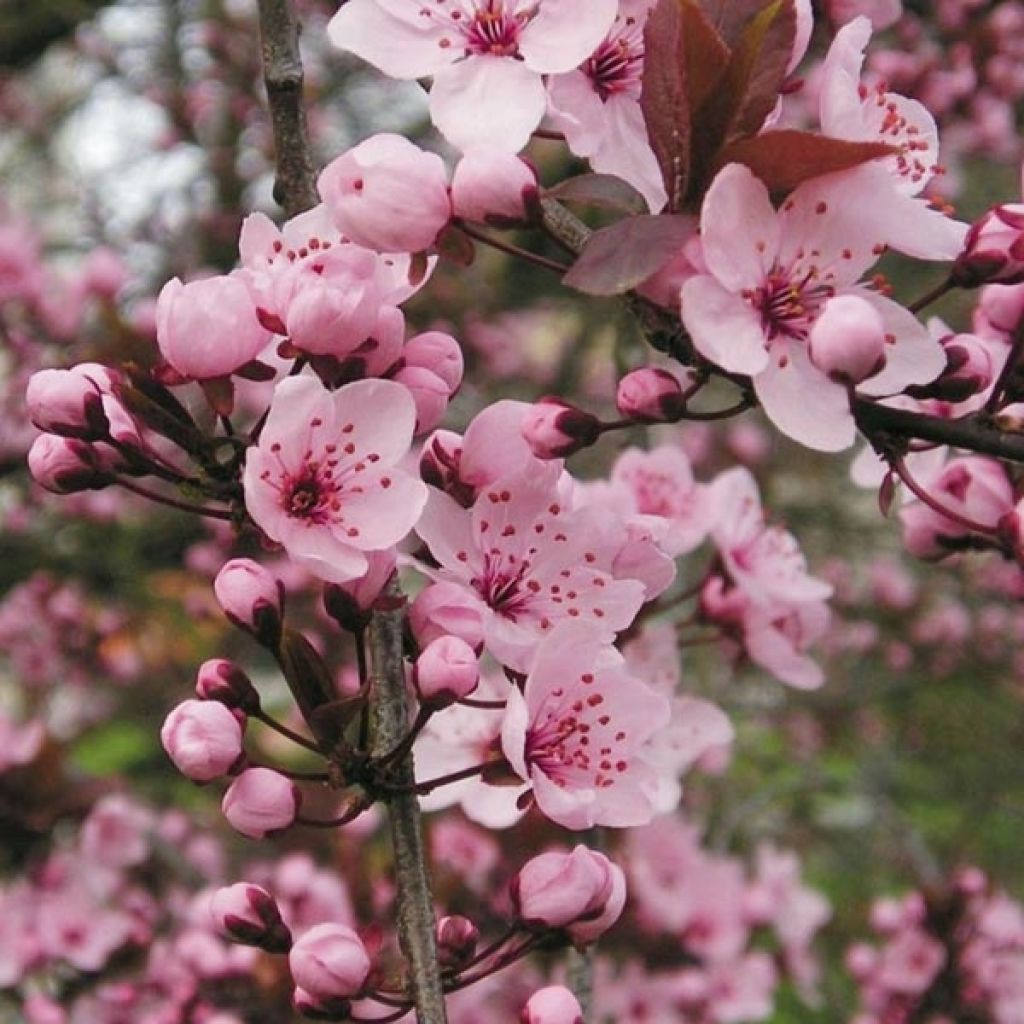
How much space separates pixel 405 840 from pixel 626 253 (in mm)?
505

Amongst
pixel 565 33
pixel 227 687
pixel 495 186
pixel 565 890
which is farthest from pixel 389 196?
pixel 565 890

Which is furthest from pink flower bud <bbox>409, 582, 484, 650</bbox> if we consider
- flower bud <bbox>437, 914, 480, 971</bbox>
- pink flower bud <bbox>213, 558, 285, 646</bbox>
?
flower bud <bbox>437, 914, 480, 971</bbox>

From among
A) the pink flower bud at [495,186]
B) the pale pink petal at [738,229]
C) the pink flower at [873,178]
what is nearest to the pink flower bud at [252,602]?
the pink flower bud at [495,186]

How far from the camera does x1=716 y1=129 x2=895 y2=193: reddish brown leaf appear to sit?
109 cm

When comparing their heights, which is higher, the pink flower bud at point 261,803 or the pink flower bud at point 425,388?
the pink flower bud at point 425,388

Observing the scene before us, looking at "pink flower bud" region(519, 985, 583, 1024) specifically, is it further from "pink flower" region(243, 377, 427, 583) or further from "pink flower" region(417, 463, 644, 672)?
"pink flower" region(243, 377, 427, 583)

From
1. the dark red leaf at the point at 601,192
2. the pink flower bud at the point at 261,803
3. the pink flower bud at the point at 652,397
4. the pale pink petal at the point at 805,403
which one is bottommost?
the pink flower bud at the point at 261,803

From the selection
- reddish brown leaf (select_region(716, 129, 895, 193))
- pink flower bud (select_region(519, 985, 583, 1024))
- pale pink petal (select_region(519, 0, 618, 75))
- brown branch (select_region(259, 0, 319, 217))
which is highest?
pale pink petal (select_region(519, 0, 618, 75))

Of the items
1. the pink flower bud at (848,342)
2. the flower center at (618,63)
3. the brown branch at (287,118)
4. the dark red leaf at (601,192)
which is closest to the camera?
the pink flower bud at (848,342)

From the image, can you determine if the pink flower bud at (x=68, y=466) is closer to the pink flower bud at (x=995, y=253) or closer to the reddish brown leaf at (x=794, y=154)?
the reddish brown leaf at (x=794, y=154)

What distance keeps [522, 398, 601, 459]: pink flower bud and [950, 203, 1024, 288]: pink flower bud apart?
33cm

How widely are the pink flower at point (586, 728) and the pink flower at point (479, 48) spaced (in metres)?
0.43

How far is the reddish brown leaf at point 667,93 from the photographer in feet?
3.72

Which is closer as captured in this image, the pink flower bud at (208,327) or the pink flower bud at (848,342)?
the pink flower bud at (848,342)
